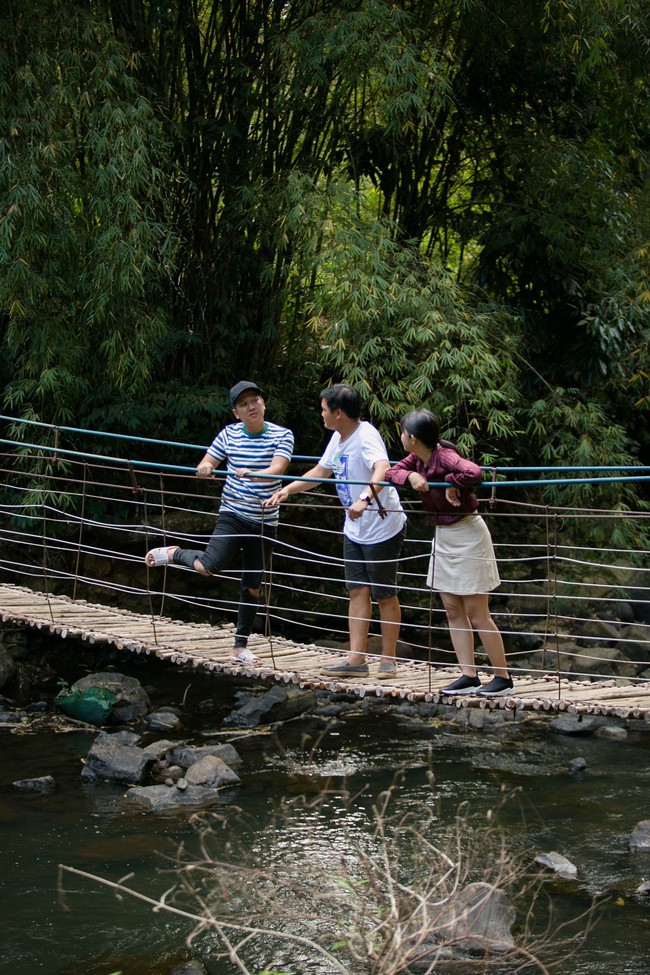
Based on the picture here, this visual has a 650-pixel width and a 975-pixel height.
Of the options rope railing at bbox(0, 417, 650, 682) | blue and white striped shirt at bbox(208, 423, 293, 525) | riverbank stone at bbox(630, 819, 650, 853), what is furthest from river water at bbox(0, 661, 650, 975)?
rope railing at bbox(0, 417, 650, 682)

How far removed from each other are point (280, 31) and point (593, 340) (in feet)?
8.46

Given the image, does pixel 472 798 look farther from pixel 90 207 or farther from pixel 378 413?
pixel 90 207

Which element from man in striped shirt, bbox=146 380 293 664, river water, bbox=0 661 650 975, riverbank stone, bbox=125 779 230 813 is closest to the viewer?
river water, bbox=0 661 650 975

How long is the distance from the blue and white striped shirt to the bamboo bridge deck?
0.49 metres

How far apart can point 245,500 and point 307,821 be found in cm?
119

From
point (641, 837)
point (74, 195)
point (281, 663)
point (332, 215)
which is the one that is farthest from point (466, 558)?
point (74, 195)

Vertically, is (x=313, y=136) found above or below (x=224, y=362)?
above

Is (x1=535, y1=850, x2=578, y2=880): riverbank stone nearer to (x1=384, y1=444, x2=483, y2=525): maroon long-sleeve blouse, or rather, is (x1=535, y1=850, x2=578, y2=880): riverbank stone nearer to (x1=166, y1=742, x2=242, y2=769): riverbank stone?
(x1=384, y1=444, x2=483, y2=525): maroon long-sleeve blouse

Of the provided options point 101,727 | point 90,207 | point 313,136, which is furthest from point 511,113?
point 101,727

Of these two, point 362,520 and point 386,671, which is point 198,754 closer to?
point 386,671

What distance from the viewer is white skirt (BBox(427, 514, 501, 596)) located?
3531mm

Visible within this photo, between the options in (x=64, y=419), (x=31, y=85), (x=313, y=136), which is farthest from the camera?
(x=313, y=136)

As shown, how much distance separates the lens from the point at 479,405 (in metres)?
5.94

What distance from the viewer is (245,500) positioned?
407 centimetres
